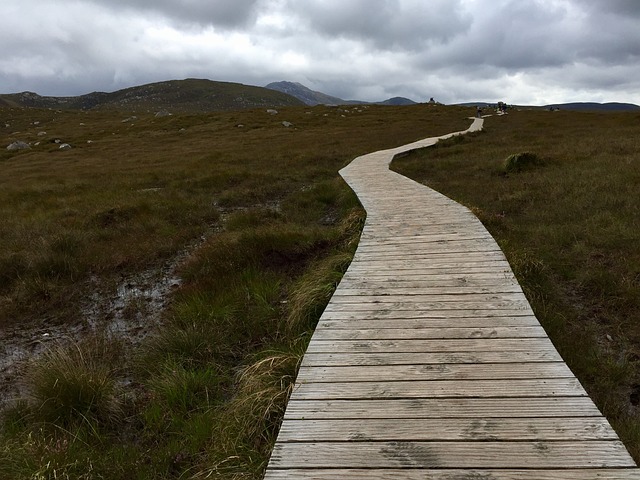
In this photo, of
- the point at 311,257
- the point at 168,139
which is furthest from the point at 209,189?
the point at 168,139

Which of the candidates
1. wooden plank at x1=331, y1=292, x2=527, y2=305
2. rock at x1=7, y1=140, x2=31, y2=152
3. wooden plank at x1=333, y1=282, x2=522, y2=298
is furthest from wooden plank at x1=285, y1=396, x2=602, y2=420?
rock at x1=7, y1=140, x2=31, y2=152

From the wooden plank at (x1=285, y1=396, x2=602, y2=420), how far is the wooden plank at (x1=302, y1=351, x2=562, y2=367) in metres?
0.50

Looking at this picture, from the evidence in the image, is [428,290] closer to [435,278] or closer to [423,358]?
[435,278]

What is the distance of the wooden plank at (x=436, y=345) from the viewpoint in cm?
373

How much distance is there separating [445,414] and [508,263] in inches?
131

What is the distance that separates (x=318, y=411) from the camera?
3066 mm

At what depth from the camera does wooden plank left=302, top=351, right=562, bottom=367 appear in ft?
11.7

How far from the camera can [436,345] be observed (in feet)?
12.6

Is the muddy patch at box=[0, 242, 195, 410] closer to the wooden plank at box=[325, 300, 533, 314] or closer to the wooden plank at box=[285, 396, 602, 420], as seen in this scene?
the wooden plank at box=[325, 300, 533, 314]

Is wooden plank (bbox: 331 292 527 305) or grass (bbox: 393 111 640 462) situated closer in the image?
grass (bbox: 393 111 640 462)

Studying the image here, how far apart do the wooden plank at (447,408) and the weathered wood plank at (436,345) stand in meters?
0.69

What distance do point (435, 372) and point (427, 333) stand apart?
663mm

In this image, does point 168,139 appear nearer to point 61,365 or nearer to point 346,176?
point 346,176

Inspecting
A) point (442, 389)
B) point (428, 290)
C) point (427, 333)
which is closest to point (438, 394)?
point (442, 389)
